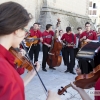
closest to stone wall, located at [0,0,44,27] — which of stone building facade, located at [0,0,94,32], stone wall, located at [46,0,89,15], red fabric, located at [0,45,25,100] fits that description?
stone building facade, located at [0,0,94,32]

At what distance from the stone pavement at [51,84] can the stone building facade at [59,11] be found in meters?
5.54

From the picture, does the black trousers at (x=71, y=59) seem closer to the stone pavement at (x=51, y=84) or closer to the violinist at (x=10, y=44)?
the stone pavement at (x=51, y=84)

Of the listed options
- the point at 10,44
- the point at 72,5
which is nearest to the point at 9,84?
the point at 10,44

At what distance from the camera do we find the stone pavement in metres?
4.27

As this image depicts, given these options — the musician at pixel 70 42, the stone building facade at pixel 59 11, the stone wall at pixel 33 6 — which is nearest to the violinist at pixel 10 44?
the musician at pixel 70 42

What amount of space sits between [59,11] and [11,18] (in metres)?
16.0

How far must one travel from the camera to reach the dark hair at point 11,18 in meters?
1.05

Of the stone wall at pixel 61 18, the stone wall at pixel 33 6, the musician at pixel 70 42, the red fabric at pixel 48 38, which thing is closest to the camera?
the musician at pixel 70 42

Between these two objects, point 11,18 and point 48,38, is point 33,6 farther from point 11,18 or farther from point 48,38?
point 11,18

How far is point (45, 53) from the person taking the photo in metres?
6.93

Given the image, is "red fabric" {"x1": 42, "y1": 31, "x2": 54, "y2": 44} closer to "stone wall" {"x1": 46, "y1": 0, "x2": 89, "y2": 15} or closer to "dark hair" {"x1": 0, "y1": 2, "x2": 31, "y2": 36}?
"dark hair" {"x1": 0, "y1": 2, "x2": 31, "y2": 36}

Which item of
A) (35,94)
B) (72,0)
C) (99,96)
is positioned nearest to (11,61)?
(99,96)

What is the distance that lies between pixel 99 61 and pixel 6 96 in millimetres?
780

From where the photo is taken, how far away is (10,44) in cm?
114
